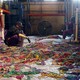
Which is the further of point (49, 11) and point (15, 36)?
point (49, 11)

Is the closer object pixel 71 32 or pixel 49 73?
pixel 49 73

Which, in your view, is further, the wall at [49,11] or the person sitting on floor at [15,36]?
the wall at [49,11]

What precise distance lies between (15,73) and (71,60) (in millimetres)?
1933

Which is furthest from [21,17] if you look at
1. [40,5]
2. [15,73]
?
[15,73]

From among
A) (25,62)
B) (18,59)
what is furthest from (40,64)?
(18,59)

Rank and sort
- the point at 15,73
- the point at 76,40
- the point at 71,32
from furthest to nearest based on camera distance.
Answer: the point at 71,32 < the point at 76,40 < the point at 15,73

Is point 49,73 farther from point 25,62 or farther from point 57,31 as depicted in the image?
point 57,31

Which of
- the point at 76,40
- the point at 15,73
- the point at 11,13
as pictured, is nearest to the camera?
the point at 15,73

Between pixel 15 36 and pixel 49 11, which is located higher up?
pixel 49 11

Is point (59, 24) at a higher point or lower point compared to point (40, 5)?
lower

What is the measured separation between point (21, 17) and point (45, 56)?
9086mm

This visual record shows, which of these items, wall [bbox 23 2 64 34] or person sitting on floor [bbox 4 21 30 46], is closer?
person sitting on floor [bbox 4 21 30 46]

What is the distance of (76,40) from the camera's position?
443 inches

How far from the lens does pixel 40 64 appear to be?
6371 millimetres
